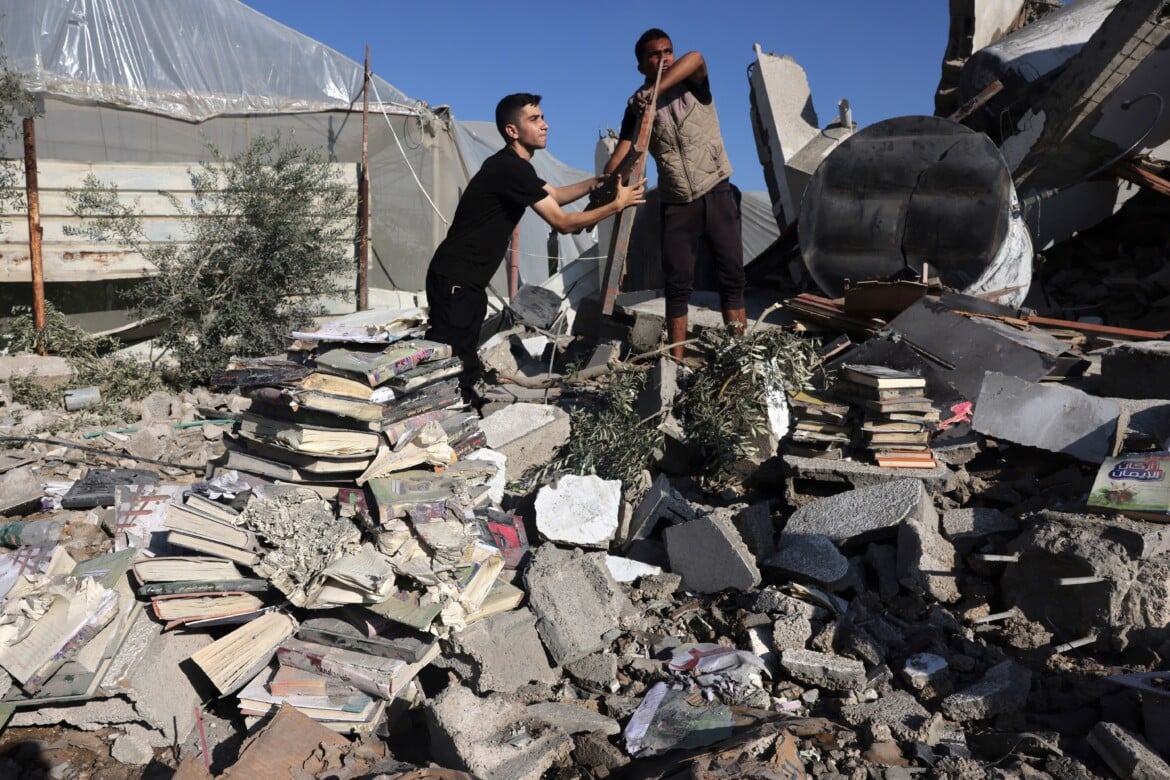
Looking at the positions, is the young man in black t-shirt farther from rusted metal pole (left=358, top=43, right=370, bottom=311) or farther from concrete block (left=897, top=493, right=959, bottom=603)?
rusted metal pole (left=358, top=43, right=370, bottom=311)

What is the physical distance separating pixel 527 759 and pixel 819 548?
5.24 feet

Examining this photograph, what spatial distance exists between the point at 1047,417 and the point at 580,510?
2362mm

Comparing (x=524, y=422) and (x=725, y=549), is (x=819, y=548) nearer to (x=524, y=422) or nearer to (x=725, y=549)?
(x=725, y=549)

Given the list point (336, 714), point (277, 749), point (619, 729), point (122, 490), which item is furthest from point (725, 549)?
point (122, 490)

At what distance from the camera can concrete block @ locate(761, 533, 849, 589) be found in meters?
3.52

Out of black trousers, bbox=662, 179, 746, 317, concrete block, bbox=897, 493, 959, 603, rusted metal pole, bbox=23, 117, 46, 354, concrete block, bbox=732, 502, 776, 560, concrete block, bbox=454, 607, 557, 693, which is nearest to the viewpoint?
concrete block, bbox=454, 607, 557, 693

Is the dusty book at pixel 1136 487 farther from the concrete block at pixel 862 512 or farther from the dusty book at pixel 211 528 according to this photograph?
the dusty book at pixel 211 528

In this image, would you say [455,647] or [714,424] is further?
[714,424]

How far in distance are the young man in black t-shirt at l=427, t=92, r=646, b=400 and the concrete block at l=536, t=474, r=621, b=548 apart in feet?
4.13

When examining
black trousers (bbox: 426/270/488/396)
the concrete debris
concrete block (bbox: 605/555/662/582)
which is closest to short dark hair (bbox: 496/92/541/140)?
black trousers (bbox: 426/270/488/396)

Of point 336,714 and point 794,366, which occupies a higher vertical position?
point 794,366

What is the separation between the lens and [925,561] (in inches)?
135

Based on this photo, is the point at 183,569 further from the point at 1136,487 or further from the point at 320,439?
the point at 1136,487

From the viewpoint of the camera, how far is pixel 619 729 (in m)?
Result: 2.83
